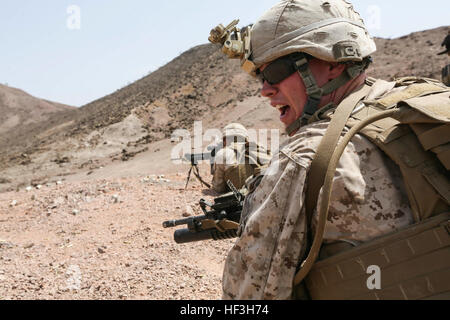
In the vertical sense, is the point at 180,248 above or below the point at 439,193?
below

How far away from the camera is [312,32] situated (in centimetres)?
187

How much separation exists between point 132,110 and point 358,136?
2324 cm

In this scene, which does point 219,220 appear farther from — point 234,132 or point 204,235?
point 234,132

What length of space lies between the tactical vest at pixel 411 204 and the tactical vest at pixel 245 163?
5.80m

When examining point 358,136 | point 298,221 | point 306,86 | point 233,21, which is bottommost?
point 298,221

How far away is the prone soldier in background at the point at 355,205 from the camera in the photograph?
4.80 feet

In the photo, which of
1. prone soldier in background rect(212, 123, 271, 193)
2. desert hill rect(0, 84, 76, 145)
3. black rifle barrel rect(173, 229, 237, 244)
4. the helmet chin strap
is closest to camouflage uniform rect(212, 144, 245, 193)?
prone soldier in background rect(212, 123, 271, 193)

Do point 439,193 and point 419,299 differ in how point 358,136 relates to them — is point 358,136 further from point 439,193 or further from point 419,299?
point 419,299

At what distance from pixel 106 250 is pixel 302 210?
4.69 metres

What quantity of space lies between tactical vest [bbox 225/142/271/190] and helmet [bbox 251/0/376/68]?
5435 millimetres

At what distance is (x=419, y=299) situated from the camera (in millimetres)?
1488
